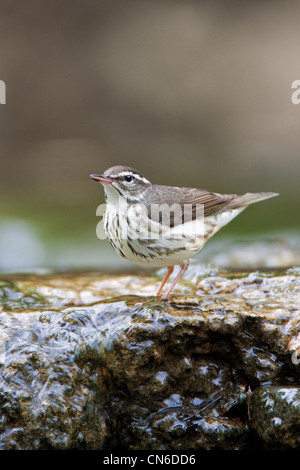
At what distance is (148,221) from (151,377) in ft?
5.31

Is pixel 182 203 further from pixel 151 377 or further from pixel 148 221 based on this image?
pixel 151 377

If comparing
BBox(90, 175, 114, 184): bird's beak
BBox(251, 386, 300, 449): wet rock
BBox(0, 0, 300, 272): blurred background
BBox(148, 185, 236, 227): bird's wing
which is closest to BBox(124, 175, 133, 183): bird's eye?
BBox(90, 175, 114, 184): bird's beak

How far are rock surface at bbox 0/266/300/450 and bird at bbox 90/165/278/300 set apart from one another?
24.8 inches

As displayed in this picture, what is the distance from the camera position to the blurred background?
15.8 metres

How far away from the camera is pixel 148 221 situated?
606 cm

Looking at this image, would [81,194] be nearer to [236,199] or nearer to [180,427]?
[236,199]

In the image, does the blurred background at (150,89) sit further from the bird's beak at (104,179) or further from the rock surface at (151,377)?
the rock surface at (151,377)

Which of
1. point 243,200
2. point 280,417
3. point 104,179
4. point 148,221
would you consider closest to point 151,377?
point 280,417

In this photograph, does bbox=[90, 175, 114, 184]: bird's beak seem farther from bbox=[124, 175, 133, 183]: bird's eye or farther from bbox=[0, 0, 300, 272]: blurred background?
bbox=[0, 0, 300, 272]: blurred background

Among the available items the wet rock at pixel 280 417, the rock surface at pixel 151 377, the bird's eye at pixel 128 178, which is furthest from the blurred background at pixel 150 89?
the wet rock at pixel 280 417

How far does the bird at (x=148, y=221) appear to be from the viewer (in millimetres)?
5953

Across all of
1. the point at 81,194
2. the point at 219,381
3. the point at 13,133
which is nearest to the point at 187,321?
the point at 219,381

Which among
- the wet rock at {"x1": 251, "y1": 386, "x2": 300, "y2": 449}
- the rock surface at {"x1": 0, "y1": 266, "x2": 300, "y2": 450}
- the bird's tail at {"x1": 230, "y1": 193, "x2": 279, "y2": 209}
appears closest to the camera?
the wet rock at {"x1": 251, "y1": 386, "x2": 300, "y2": 449}

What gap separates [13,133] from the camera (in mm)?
16109
